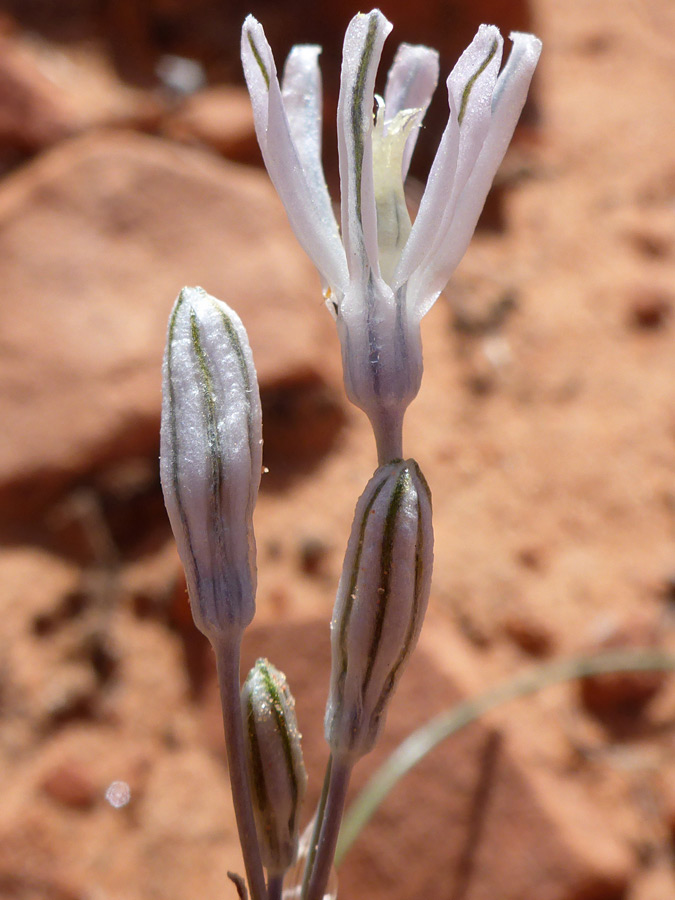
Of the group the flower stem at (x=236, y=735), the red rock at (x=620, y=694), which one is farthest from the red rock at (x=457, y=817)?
the flower stem at (x=236, y=735)

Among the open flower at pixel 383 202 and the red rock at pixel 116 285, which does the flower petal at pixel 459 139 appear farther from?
the red rock at pixel 116 285

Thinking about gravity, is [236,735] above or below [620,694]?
below

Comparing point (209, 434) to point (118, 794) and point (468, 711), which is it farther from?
point (118, 794)

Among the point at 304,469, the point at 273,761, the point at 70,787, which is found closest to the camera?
the point at 273,761

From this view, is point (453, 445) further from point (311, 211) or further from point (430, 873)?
point (311, 211)

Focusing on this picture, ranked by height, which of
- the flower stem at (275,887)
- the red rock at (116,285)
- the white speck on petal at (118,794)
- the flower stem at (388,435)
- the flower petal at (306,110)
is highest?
the red rock at (116,285)

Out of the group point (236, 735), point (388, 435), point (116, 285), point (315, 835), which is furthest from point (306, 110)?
point (116, 285)
